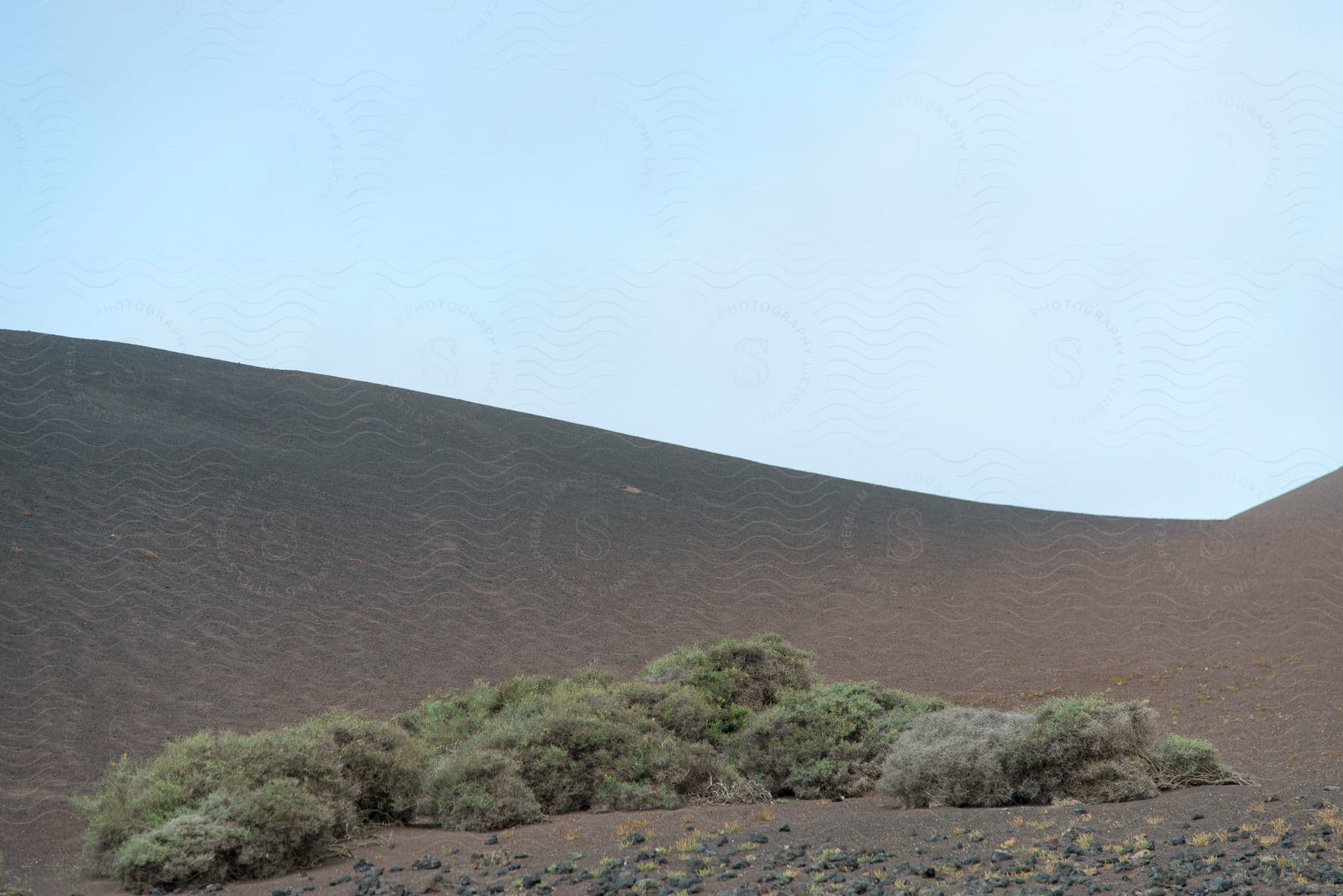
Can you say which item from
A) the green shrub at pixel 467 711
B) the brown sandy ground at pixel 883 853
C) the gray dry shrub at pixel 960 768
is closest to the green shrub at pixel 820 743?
the gray dry shrub at pixel 960 768

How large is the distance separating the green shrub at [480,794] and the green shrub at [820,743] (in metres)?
2.36

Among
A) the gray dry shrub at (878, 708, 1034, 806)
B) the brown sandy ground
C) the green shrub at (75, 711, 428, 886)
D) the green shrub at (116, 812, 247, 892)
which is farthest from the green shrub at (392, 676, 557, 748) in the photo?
the gray dry shrub at (878, 708, 1034, 806)

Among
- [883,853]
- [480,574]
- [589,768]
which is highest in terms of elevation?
[480,574]

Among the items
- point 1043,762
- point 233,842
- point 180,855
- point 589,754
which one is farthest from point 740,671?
point 180,855

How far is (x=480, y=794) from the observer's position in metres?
8.94

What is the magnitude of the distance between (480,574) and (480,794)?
15515 mm

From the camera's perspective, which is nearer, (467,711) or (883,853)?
(883,853)

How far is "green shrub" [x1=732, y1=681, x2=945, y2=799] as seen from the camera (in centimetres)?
1012

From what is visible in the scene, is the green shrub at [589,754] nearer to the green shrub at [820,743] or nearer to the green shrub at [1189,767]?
the green shrub at [820,743]

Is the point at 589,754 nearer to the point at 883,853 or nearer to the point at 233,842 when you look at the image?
the point at 233,842

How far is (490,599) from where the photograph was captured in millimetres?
23219

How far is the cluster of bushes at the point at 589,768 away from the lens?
25.7ft

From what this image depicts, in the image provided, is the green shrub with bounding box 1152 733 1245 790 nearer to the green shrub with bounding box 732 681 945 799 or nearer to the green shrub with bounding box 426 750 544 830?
the green shrub with bounding box 732 681 945 799

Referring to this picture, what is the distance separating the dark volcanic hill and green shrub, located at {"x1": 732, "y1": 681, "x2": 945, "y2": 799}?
4552mm
